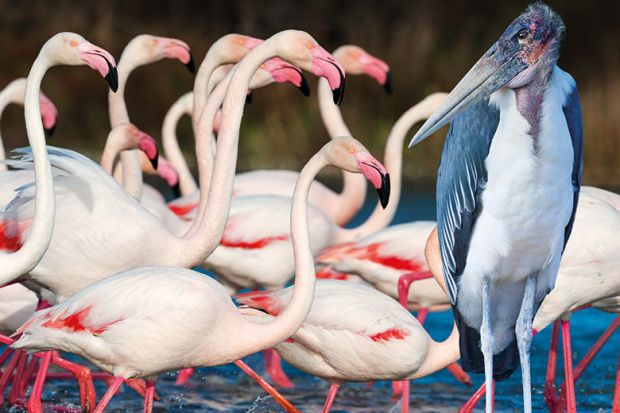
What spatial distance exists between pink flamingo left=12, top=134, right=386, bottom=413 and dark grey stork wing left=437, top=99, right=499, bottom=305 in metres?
0.67

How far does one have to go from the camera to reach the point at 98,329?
18.5 feet

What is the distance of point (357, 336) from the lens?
6227 mm

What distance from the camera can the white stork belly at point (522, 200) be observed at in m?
5.10

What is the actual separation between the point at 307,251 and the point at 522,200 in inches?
45.9

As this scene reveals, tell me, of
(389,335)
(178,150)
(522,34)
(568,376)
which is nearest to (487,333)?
(389,335)

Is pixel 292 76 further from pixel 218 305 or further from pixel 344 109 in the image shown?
pixel 344 109

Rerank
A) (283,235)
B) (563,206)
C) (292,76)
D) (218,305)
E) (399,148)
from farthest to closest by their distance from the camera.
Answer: (399,148)
(283,235)
(292,76)
(218,305)
(563,206)

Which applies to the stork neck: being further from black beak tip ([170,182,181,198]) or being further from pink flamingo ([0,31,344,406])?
black beak tip ([170,182,181,198])

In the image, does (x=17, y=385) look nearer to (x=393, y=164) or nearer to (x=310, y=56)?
(x=310, y=56)

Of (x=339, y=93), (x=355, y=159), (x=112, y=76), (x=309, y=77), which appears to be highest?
(x=112, y=76)

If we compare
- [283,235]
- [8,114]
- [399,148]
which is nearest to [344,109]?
[8,114]

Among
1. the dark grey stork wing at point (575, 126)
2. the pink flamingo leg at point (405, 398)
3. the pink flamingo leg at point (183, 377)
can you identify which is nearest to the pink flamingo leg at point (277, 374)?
the pink flamingo leg at point (183, 377)

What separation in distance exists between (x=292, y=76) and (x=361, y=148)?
1.23 metres

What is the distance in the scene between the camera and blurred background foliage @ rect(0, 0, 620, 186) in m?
15.9
